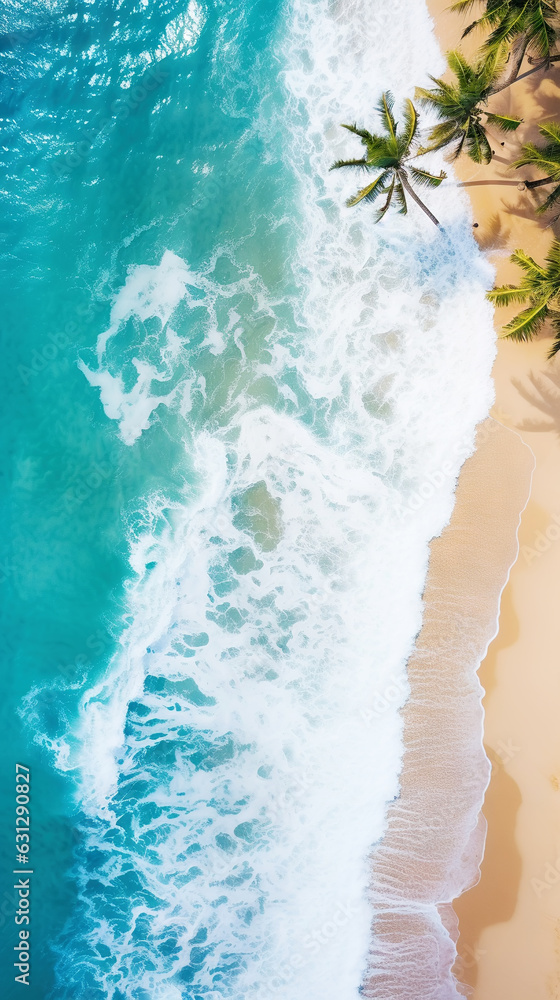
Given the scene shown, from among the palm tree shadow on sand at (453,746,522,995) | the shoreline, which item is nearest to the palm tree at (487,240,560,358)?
the shoreline

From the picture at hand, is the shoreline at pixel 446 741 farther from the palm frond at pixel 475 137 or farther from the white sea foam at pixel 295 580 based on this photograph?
the palm frond at pixel 475 137

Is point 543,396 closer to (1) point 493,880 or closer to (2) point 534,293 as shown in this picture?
(2) point 534,293

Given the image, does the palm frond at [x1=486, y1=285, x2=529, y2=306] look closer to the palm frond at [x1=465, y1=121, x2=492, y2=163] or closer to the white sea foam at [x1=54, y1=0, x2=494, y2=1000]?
the white sea foam at [x1=54, y1=0, x2=494, y2=1000]

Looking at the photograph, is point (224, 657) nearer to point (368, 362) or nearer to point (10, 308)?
point (368, 362)

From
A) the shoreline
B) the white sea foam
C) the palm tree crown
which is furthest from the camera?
the white sea foam

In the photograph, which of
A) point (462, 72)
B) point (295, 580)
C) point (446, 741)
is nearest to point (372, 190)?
point (462, 72)

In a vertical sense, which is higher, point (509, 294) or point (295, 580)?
point (509, 294)
